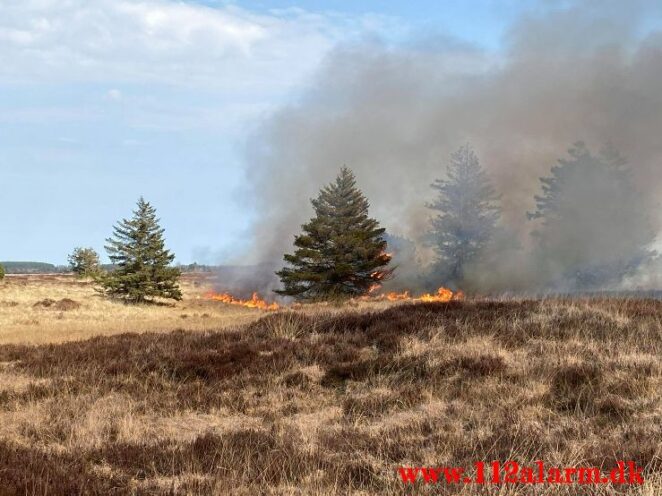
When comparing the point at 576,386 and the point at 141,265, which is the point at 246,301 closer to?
the point at 141,265

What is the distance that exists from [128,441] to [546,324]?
869cm

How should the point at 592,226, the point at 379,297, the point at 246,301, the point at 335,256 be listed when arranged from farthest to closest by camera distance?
the point at 246,301 → the point at 592,226 → the point at 335,256 → the point at 379,297

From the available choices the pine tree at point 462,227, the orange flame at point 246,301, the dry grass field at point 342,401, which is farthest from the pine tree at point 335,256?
the dry grass field at point 342,401

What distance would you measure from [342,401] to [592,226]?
50.5 meters

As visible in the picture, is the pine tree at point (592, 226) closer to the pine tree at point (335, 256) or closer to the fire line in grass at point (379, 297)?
the fire line in grass at point (379, 297)

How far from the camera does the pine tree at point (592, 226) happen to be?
51438 millimetres

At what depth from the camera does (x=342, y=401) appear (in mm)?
8461

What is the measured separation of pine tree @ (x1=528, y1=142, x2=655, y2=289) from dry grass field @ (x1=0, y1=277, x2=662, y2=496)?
4117cm

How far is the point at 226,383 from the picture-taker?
971 centimetres

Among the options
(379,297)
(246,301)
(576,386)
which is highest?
(379,297)

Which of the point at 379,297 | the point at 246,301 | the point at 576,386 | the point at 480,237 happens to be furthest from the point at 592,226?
the point at 576,386

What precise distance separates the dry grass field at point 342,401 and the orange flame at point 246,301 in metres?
35.4

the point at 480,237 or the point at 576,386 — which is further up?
the point at 480,237

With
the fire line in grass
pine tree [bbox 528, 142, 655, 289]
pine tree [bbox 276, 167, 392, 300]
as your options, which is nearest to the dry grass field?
the fire line in grass
